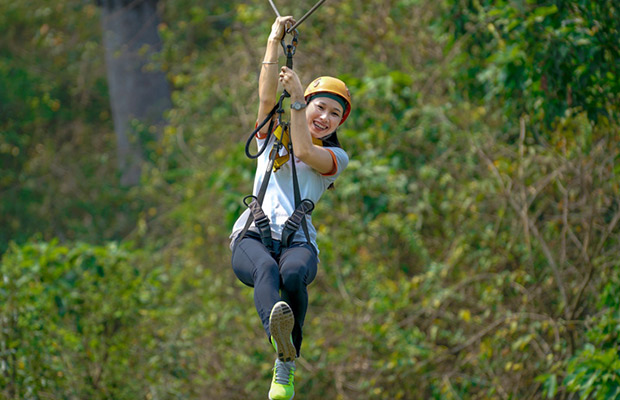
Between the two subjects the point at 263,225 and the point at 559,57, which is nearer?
the point at 263,225

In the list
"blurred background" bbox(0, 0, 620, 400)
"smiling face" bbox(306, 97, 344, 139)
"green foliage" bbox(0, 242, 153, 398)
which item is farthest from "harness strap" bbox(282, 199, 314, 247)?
"green foliage" bbox(0, 242, 153, 398)

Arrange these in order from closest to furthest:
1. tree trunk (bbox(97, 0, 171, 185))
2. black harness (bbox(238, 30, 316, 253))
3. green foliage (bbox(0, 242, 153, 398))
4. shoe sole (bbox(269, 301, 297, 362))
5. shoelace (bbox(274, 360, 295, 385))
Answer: shoe sole (bbox(269, 301, 297, 362)) < shoelace (bbox(274, 360, 295, 385)) < black harness (bbox(238, 30, 316, 253)) < green foliage (bbox(0, 242, 153, 398)) < tree trunk (bbox(97, 0, 171, 185))

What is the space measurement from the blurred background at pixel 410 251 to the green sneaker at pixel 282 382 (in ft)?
8.62

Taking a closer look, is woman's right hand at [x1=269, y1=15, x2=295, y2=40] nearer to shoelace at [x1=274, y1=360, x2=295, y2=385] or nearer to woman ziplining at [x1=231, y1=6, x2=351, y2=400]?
woman ziplining at [x1=231, y1=6, x2=351, y2=400]

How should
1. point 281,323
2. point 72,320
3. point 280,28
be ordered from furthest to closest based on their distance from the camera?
point 72,320 < point 280,28 < point 281,323

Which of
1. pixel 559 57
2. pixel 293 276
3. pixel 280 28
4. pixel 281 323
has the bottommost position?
pixel 281 323

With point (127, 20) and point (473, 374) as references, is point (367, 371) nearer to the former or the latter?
point (473, 374)

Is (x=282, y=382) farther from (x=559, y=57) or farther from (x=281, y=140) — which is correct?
(x=559, y=57)

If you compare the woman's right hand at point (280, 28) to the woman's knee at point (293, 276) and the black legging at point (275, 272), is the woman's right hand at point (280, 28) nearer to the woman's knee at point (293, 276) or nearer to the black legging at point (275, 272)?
the black legging at point (275, 272)

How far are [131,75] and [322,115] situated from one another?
987 cm

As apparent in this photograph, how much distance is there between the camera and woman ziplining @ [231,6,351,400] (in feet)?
12.8

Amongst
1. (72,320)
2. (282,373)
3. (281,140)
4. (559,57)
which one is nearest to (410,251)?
(559,57)

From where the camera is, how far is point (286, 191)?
4164 millimetres

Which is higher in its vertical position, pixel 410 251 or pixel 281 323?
pixel 410 251
